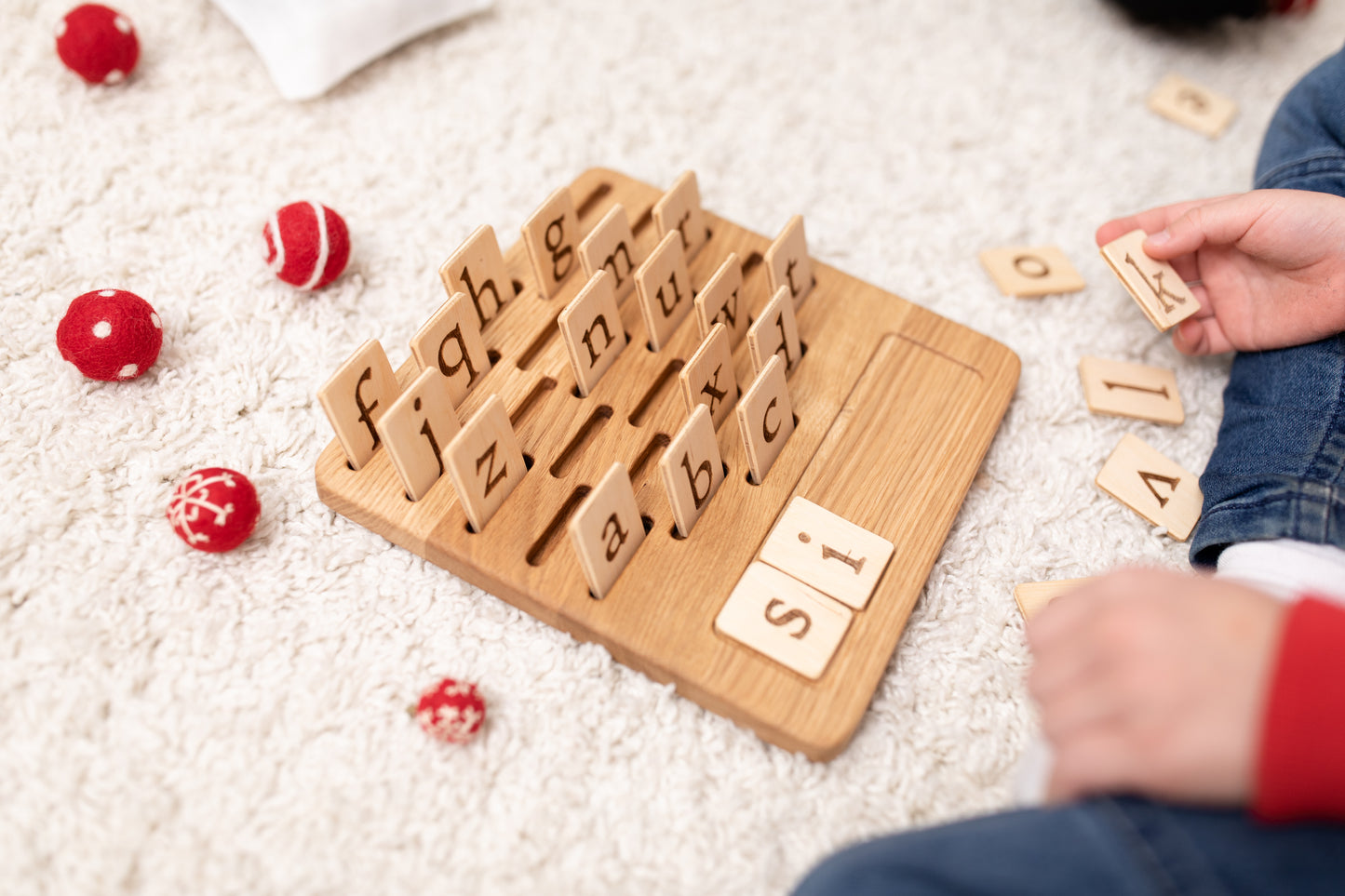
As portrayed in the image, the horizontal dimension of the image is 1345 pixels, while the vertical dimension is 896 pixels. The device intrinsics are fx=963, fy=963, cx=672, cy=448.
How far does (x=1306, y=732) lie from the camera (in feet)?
1.25

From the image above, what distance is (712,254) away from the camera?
0.67 meters

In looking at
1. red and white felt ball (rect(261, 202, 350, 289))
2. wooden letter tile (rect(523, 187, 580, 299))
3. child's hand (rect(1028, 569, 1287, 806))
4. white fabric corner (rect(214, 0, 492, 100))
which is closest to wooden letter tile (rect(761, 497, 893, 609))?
child's hand (rect(1028, 569, 1287, 806))

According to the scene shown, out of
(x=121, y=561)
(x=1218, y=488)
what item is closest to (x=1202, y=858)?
(x=1218, y=488)

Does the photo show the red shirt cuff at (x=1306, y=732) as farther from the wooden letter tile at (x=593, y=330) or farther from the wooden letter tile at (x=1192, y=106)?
the wooden letter tile at (x=1192, y=106)

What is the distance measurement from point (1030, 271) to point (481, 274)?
0.41 meters

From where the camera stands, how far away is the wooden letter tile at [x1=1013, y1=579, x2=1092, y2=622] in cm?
56

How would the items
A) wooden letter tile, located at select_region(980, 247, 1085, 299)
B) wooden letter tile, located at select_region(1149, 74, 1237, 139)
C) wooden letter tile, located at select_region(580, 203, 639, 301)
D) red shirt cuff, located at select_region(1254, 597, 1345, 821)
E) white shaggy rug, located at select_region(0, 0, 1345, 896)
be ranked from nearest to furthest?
red shirt cuff, located at select_region(1254, 597, 1345, 821) < white shaggy rug, located at select_region(0, 0, 1345, 896) < wooden letter tile, located at select_region(580, 203, 639, 301) < wooden letter tile, located at select_region(980, 247, 1085, 299) < wooden letter tile, located at select_region(1149, 74, 1237, 139)

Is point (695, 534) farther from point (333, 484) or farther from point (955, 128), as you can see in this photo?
point (955, 128)

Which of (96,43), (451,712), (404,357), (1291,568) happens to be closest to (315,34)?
(96,43)

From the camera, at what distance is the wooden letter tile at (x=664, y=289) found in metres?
0.58

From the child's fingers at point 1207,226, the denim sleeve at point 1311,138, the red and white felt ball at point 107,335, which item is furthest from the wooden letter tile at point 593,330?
the denim sleeve at point 1311,138

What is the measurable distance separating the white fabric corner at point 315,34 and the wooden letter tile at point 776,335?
432mm

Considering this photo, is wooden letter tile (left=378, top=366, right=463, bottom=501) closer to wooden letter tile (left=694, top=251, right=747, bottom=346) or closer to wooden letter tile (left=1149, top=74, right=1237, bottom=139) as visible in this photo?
wooden letter tile (left=694, top=251, right=747, bottom=346)

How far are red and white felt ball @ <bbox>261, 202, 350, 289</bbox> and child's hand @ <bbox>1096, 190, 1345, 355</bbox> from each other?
53cm
